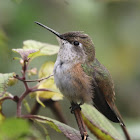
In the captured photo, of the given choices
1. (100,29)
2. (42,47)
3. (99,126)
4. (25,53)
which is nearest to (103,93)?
(99,126)

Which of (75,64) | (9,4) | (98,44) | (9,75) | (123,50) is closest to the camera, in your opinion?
(9,75)

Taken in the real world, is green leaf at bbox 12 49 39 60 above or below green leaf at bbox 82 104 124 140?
above

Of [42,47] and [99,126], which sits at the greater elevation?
[42,47]

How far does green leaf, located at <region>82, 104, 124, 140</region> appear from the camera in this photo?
7.93 ft

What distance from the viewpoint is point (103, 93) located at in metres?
2.98

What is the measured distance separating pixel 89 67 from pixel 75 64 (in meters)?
0.14

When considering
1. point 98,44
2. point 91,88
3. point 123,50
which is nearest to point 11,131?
point 91,88

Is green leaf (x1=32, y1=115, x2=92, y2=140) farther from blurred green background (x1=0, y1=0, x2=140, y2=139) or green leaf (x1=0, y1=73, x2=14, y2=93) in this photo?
blurred green background (x1=0, y1=0, x2=140, y2=139)

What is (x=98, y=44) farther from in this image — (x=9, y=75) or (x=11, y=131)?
(x=11, y=131)

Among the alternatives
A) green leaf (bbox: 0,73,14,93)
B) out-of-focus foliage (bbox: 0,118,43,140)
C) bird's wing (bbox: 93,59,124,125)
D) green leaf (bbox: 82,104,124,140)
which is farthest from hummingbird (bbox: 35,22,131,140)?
out-of-focus foliage (bbox: 0,118,43,140)

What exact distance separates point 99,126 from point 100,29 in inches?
147

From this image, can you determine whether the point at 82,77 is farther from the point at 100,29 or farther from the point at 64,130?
the point at 100,29

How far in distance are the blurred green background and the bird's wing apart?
1.78m

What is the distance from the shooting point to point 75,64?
3.12 m
